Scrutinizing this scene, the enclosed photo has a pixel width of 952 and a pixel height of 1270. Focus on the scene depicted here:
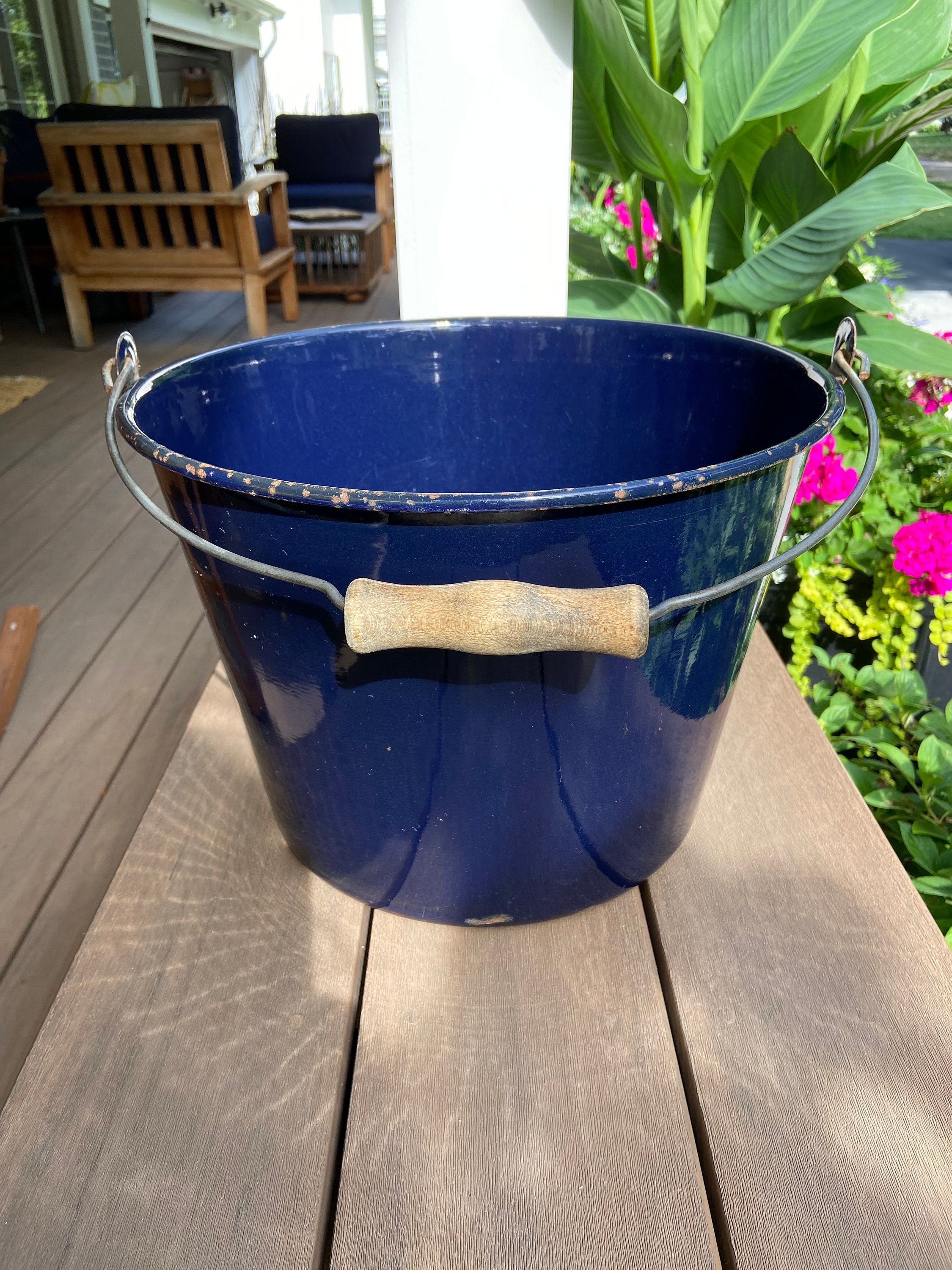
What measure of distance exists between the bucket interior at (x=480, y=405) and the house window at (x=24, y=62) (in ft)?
22.9

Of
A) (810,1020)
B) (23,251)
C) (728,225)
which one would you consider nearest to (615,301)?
(728,225)

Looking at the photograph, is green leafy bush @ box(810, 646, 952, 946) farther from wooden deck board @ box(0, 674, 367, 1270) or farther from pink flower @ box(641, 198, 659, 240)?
pink flower @ box(641, 198, 659, 240)

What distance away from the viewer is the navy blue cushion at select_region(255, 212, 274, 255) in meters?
4.05

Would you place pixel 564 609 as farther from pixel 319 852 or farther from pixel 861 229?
pixel 861 229

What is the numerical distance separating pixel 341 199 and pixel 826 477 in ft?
17.0

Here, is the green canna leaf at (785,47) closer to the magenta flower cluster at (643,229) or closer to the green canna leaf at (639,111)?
the green canna leaf at (639,111)

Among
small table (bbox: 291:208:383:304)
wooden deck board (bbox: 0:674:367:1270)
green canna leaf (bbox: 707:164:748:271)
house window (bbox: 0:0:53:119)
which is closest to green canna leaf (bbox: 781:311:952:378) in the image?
green canna leaf (bbox: 707:164:748:271)

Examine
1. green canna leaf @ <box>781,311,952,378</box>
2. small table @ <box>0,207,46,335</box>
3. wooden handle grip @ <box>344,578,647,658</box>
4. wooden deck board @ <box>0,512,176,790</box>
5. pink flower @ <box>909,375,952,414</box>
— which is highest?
wooden handle grip @ <box>344,578,647,658</box>

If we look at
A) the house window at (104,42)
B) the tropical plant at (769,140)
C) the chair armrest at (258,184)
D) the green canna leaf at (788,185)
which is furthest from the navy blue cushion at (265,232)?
the house window at (104,42)

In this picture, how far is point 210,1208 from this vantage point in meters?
0.54

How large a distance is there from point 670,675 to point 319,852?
0.34 m

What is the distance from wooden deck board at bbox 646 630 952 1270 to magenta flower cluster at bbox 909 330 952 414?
2.71 ft

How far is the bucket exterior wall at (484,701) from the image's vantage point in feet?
1.60

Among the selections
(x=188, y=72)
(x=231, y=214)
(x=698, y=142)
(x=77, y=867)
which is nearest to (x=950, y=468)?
(x=698, y=142)
